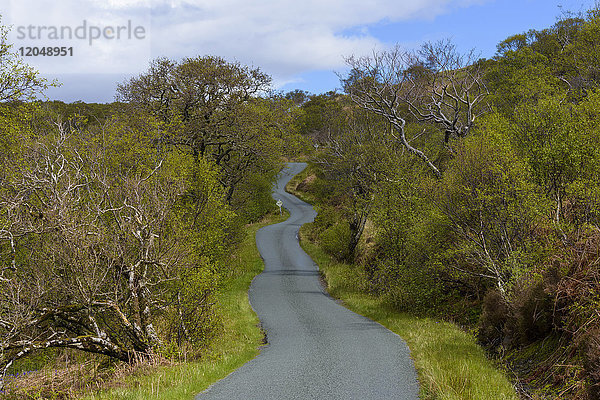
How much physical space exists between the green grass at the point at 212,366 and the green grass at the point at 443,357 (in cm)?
485

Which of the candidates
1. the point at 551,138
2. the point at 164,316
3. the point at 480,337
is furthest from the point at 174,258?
the point at 551,138

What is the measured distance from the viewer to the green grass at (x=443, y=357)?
8766 millimetres

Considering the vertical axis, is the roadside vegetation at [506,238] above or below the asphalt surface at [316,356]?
above

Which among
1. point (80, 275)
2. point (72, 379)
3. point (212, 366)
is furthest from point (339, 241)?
point (72, 379)

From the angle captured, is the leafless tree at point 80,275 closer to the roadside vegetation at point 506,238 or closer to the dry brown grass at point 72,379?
the dry brown grass at point 72,379

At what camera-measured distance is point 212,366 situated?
1170 cm

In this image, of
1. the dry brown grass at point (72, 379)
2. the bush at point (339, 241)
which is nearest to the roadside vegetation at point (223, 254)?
the dry brown grass at point (72, 379)

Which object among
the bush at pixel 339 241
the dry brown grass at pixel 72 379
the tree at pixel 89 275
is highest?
the tree at pixel 89 275

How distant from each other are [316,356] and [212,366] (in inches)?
121

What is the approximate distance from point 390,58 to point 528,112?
498 inches

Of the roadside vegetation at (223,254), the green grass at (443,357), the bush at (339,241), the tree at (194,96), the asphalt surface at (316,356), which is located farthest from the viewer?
the bush at (339,241)

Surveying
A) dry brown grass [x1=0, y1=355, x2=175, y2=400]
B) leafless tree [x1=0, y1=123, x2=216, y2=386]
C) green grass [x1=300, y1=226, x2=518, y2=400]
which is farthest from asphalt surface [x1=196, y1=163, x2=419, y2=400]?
leafless tree [x1=0, y1=123, x2=216, y2=386]

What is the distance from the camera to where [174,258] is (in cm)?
1364

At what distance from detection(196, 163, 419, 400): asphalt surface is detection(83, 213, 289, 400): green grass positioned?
42cm
